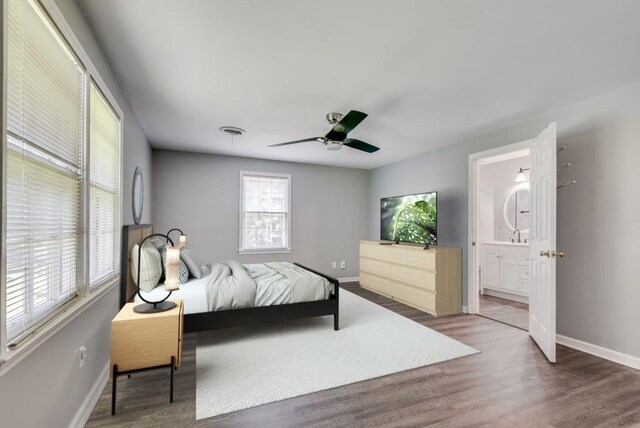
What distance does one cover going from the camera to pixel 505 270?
4988 millimetres

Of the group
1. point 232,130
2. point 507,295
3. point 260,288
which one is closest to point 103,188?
point 260,288

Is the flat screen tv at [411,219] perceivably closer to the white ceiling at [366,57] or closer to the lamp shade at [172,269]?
the white ceiling at [366,57]

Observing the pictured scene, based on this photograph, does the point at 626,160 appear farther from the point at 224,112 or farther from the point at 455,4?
the point at 224,112

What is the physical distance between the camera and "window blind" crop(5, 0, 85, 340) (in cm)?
117

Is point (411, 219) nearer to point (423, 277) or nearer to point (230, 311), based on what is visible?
point (423, 277)

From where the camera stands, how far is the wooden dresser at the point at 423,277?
3.99m

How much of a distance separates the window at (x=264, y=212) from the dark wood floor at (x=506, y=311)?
11.5 ft

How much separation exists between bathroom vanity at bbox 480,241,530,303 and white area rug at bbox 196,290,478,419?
2.38m

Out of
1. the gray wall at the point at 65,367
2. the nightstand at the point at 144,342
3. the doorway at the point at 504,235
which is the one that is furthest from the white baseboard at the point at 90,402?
the doorway at the point at 504,235

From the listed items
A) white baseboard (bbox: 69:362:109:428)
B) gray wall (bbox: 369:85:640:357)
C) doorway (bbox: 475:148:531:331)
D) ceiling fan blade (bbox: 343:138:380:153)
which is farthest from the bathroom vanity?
white baseboard (bbox: 69:362:109:428)

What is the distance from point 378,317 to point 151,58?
3.61 metres

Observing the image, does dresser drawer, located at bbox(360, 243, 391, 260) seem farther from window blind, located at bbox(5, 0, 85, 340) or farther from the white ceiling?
window blind, located at bbox(5, 0, 85, 340)

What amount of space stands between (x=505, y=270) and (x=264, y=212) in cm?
440

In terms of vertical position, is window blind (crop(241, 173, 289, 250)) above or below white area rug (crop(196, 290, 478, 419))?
above
